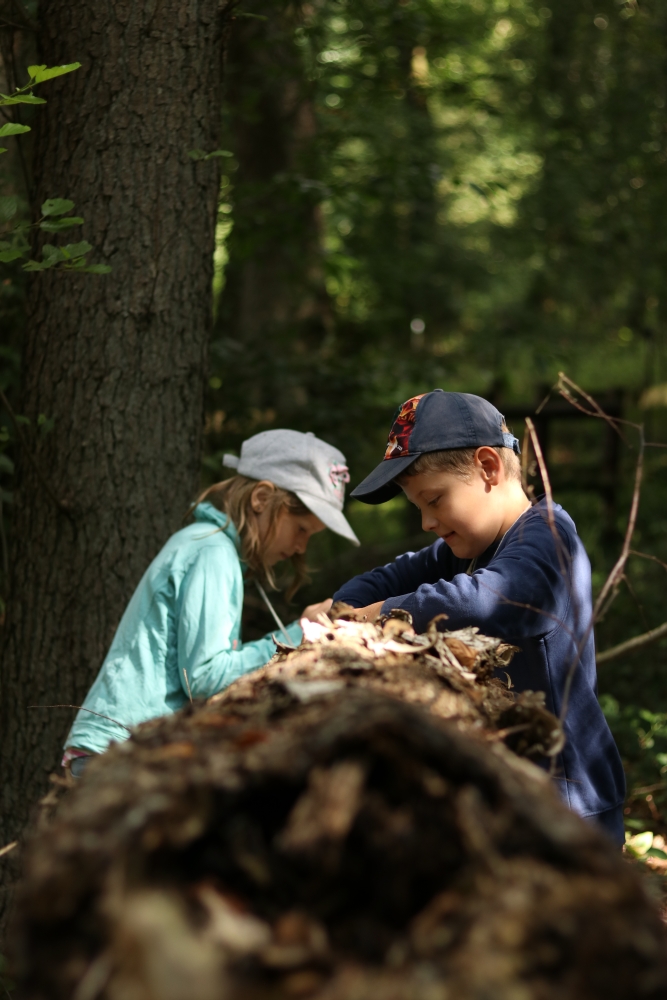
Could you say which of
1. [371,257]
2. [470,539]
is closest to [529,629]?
[470,539]

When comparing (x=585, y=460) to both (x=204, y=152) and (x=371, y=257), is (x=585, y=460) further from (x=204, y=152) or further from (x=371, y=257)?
(x=204, y=152)

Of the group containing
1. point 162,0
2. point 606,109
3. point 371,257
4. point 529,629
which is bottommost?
point 371,257

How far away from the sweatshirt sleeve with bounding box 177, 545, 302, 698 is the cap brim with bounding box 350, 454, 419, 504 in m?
0.55

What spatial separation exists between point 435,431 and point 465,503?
221 mm

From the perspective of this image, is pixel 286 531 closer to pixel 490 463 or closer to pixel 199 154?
pixel 490 463

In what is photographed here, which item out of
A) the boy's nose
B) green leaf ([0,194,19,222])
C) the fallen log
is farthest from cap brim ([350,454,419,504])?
green leaf ([0,194,19,222])

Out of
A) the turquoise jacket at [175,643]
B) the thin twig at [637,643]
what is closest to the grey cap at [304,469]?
the turquoise jacket at [175,643]

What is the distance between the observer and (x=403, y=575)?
2.68 m

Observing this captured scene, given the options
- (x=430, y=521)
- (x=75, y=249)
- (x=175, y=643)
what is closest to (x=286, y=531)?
(x=175, y=643)

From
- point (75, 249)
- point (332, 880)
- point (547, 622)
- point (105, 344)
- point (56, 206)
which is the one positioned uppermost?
point (56, 206)

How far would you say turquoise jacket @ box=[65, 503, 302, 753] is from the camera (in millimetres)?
2543

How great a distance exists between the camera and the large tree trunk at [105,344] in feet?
10.5

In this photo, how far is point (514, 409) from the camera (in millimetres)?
8039

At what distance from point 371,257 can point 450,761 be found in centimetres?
887
